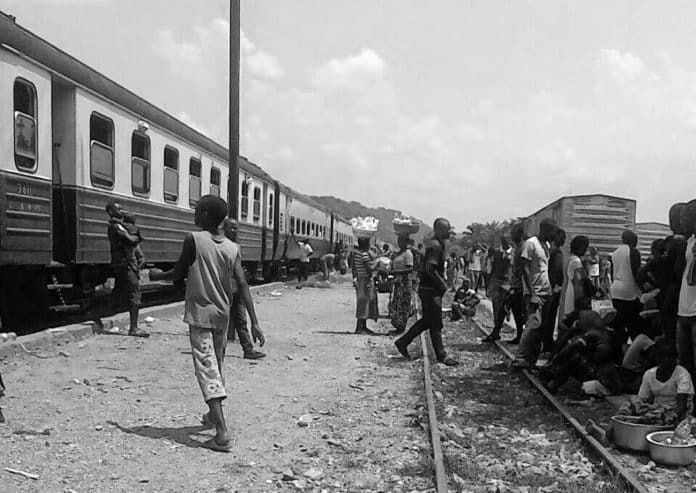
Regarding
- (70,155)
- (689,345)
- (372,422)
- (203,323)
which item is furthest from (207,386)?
(70,155)

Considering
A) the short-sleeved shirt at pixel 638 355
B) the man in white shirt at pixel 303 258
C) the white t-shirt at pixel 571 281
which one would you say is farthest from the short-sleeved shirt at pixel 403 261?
the man in white shirt at pixel 303 258

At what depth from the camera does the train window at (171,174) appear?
44.2ft

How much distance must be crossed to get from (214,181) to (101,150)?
5828mm

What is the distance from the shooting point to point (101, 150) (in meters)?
10.8

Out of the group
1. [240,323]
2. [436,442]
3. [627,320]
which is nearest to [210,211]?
[436,442]

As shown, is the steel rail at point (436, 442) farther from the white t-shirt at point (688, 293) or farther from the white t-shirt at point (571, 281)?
the white t-shirt at point (688, 293)

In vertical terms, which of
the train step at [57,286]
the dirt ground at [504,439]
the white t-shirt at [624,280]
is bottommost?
the dirt ground at [504,439]

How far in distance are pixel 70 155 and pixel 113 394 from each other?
167 inches

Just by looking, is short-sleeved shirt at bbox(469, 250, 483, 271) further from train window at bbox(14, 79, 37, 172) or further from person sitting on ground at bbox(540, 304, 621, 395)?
train window at bbox(14, 79, 37, 172)

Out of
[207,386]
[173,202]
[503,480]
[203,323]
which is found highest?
[173,202]

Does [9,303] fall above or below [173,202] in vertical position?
below

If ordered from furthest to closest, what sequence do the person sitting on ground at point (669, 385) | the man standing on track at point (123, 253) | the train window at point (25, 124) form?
the man standing on track at point (123, 253), the train window at point (25, 124), the person sitting on ground at point (669, 385)

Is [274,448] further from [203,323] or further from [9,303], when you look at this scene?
[9,303]

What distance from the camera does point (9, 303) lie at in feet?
32.6
